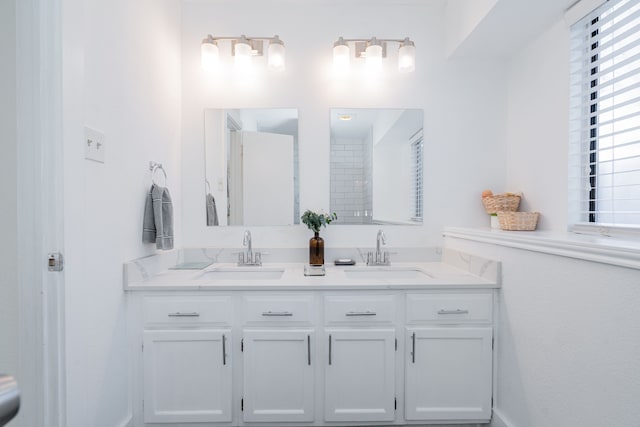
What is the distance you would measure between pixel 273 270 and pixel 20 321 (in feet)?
3.71

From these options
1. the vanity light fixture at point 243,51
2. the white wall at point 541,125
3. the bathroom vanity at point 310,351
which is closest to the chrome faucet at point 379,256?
the bathroom vanity at point 310,351

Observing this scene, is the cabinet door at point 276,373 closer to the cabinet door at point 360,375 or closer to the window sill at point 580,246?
the cabinet door at point 360,375

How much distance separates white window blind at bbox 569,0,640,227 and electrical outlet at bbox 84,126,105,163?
83.0 inches

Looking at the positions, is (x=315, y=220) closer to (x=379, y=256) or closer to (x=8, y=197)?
(x=379, y=256)

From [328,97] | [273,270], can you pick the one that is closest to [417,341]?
[273,270]

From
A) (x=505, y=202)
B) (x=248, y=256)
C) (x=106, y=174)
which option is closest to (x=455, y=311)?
(x=505, y=202)

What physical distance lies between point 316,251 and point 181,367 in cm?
93

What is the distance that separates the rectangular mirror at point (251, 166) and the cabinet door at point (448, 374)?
3.48 ft

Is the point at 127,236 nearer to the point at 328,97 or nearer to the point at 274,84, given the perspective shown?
the point at 274,84

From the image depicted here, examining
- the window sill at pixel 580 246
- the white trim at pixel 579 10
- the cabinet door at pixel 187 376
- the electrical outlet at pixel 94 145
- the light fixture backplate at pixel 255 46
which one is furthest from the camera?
the light fixture backplate at pixel 255 46

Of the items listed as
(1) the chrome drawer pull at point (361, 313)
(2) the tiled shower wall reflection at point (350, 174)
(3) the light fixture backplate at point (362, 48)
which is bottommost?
(1) the chrome drawer pull at point (361, 313)

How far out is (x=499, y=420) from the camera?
1.56 metres

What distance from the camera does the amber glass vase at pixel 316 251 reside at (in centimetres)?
203

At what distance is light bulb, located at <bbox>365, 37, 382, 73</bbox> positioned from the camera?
79.1 inches
